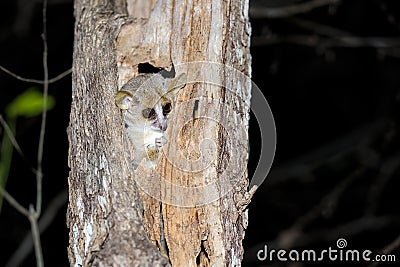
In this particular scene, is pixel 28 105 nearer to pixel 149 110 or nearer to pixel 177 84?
pixel 149 110

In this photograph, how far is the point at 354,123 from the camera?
4.31m

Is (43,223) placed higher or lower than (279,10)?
lower

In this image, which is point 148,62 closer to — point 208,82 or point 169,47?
point 169,47

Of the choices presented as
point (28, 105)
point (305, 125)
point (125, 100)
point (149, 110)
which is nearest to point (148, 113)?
point (149, 110)

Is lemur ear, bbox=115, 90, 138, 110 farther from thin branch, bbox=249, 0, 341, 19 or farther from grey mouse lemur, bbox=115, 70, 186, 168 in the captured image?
thin branch, bbox=249, 0, 341, 19

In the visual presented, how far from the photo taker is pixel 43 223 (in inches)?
144

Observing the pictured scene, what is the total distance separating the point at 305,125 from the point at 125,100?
8.42 ft

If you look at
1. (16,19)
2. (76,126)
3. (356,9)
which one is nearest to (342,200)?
(356,9)

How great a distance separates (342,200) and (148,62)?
7.30 feet

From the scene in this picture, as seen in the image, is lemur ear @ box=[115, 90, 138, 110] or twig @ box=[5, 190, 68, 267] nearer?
lemur ear @ box=[115, 90, 138, 110]

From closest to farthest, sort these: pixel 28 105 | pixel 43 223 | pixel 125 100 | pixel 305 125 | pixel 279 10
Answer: pixel 125 100, pixel 28 105, pixel 279 10, pixel 43 223, pixel 305 125

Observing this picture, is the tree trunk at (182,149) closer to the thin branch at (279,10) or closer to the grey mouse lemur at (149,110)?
the grey mouse lemur at (149,110)

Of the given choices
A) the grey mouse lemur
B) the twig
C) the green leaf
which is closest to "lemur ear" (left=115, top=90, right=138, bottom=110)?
the grey mouse lemur

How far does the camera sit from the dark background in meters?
3.78
